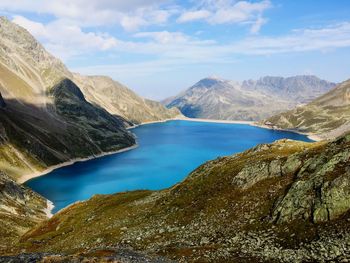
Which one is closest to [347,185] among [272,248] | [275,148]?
[272,248]

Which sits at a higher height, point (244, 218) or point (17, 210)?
point (244, 218)

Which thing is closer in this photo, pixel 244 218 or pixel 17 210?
pixel 244 218

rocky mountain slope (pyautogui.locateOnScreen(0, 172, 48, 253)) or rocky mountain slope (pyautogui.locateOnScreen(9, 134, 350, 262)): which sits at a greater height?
rocky mountain slope (pyautogui.locateOnScreen(9, 134, 350, 262))

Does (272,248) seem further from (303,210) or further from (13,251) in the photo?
(13,251)

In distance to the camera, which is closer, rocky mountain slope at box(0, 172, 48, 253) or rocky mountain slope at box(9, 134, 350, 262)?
rocky mountain slope at box(9, 134, 350, 262)
